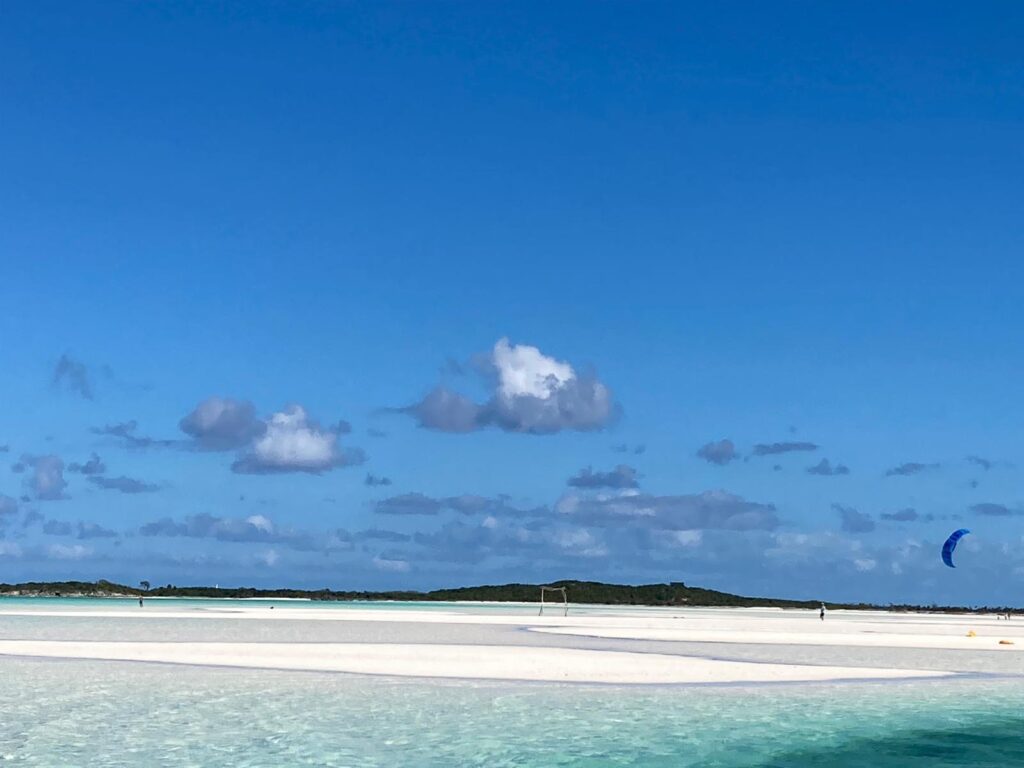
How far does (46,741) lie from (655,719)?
400 inches

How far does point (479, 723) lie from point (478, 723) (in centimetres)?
2

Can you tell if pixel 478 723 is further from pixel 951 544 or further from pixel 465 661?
pixel 951 544

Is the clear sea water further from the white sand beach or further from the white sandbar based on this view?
the white sand beach

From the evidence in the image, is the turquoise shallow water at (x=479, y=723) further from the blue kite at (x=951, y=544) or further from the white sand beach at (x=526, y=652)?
the blue kite at (x=951, y=544)

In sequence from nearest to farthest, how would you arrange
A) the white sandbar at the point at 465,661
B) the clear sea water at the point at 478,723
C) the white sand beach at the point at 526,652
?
the clear sea water at the point at 478,723 → the white sandbar at the point at 465,661 → the white sand beach at the point at 526,652

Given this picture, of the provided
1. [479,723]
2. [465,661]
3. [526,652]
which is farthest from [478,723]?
[526,652]

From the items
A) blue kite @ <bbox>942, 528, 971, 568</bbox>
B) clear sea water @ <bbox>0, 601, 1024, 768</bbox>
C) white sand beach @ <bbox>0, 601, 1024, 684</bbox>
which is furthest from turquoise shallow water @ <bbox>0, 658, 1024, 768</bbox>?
blue kite @ <bbox>942, 528, 971, 568</bbox>

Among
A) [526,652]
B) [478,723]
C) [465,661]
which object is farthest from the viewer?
[526,652]

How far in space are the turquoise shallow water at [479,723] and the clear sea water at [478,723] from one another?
39mm

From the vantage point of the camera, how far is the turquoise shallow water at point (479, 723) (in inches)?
675

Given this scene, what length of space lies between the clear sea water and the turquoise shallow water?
0.04 metres

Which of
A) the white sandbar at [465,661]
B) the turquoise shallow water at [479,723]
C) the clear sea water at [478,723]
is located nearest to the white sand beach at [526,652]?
the white sandbar at [465,661]

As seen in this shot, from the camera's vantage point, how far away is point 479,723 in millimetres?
20203

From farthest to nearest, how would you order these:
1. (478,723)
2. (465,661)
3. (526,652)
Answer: (526,652), (465,661), (478,723)
